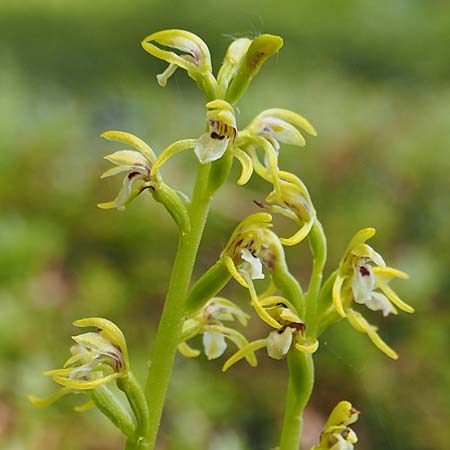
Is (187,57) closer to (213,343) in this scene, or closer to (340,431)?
(213,343)

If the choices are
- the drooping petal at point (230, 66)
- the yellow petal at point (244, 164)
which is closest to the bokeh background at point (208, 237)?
the drooping petal at point (230, 66)

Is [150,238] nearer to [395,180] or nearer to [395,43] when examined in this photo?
[395,180]

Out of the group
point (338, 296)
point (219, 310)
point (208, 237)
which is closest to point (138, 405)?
point (219, 310)

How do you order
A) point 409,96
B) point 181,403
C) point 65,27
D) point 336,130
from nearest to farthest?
1. point 181,403
2. point 336,130
3. point 409,96
4. point 65,27

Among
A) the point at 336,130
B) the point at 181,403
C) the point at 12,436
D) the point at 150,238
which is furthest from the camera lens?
the point at 336,130

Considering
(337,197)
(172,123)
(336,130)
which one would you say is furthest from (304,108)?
(337,197)

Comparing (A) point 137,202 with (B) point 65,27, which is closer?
(A) point 137,202

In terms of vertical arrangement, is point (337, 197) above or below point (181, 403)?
above
